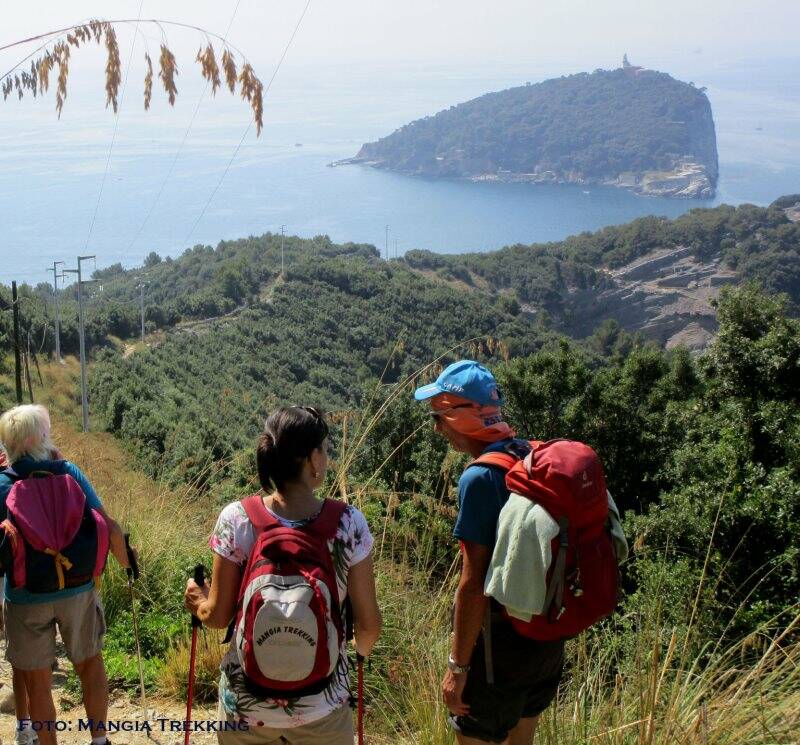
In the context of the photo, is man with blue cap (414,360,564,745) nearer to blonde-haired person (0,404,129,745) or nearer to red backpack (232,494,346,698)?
red backpack (232,494,346,698)

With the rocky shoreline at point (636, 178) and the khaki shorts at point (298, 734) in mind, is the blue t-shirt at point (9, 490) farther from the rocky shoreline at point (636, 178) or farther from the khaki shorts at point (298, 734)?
the rocky shoreline at point (636, 178)

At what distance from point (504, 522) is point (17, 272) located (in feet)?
227

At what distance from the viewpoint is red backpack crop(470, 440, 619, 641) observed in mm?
1750

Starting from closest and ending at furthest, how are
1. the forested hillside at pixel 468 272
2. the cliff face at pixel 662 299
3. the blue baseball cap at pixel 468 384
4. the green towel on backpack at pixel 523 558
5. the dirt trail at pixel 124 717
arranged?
1. the green towel on backpack at pixel 523 558
2. the blue baseball cap at pixel 468 384
3. the dirt trail at pixel 124 717
4. the forested hillside at pixel 468 272
5. the cliff face at pixel 662 299

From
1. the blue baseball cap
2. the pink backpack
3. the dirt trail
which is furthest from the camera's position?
the dirt trail

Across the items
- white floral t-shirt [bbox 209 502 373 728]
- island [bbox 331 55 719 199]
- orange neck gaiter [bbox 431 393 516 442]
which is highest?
island [bbox 331 55 719 199]

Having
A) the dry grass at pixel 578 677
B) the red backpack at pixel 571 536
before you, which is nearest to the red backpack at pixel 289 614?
the red backpack at pixel 571 536

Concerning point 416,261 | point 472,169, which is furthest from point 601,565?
point 472,169

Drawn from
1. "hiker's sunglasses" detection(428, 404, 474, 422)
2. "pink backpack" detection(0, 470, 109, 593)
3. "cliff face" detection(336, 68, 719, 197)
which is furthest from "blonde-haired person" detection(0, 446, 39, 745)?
"cliff face" detection(336, 68, 719, 197)

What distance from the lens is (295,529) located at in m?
1.72

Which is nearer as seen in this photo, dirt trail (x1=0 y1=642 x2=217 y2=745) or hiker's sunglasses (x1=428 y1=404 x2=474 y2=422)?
hiker's sunglasses (x1=428 y1=404 x2=474 y2=422)

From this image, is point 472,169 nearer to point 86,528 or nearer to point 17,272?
point 17,272

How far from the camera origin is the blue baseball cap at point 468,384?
2.06 meters

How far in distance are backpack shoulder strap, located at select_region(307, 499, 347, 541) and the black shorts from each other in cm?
48
